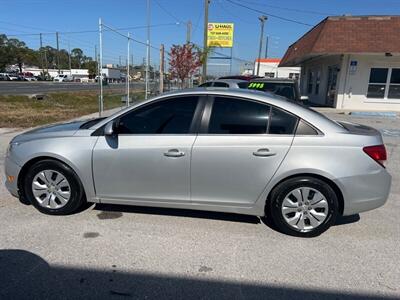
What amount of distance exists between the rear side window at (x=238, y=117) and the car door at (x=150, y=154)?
0.84ft

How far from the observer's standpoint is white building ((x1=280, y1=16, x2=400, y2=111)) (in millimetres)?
17094

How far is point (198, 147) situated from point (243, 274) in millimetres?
1370

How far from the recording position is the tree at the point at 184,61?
25.3 metres

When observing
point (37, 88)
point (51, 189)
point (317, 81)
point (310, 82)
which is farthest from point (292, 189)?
point (37, 88)

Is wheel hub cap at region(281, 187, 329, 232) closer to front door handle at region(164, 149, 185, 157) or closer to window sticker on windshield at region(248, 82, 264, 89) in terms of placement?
front door handle at region(164, 149, 185, 157)

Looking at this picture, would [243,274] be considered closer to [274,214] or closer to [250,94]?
[274,214]

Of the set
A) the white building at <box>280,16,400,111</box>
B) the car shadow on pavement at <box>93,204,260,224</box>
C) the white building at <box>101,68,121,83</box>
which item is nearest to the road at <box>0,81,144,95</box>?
the white building at <box>280,16,400,111</box>

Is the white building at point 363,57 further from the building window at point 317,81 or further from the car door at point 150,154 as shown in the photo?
the car door at point 150,154

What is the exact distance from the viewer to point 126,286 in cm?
277

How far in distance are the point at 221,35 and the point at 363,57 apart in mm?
17296

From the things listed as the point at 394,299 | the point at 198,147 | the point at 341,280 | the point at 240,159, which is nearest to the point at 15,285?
the point at 198,147

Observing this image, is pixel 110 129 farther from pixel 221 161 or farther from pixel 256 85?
pixel 256 85

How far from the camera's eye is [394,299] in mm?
2656

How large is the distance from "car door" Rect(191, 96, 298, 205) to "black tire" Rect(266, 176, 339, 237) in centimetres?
19
